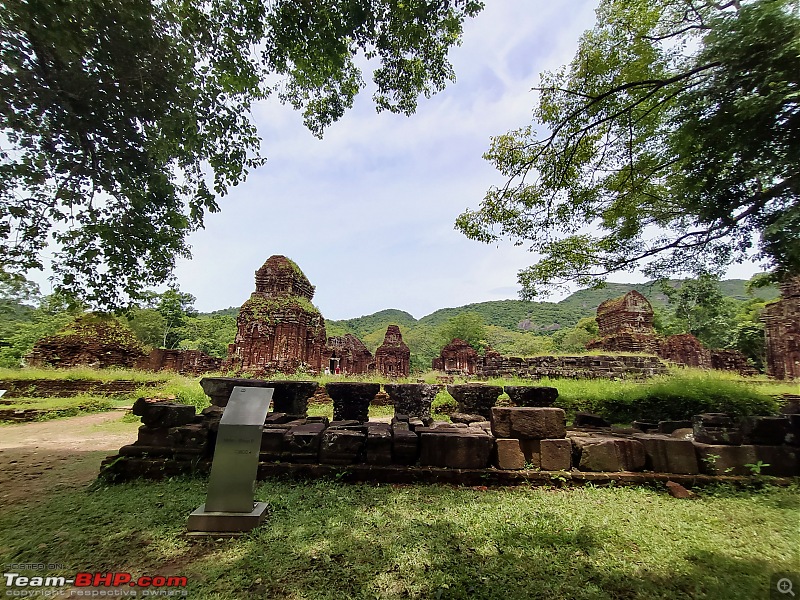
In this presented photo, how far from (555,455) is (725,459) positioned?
2126 mm

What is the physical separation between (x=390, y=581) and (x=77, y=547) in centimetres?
245

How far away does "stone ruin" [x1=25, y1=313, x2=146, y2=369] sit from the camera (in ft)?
46.1

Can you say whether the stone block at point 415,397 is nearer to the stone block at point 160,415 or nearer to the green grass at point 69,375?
the stone block at point 160,415

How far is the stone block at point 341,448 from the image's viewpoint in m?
4.33

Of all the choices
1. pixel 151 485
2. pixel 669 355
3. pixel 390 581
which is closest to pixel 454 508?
pixel 390 581

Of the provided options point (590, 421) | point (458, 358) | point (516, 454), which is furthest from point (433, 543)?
point (458, 358)

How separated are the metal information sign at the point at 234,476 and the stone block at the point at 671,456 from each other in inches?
185

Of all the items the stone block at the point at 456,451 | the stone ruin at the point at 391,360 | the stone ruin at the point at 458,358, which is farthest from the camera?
the stone ruin at the point at 391,360

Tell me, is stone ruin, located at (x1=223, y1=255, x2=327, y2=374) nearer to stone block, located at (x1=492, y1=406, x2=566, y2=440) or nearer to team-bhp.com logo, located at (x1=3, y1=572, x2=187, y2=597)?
stone block, located at (x1=492, y1=406, x2=566, y2=440)

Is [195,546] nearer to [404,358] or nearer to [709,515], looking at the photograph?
[709,515]

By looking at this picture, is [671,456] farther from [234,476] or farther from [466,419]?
[234,476]

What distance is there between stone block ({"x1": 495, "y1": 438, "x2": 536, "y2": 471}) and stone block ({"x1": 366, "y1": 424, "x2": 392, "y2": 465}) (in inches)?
55.6

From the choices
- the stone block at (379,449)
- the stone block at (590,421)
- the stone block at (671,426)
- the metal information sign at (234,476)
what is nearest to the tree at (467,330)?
the stone block at (590,421)

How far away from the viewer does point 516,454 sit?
4.38 meters
